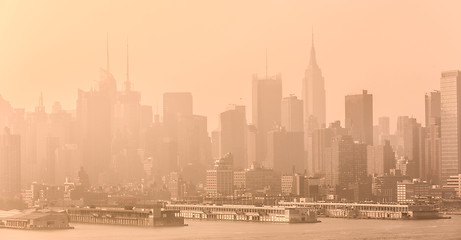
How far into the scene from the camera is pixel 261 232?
1826 inches

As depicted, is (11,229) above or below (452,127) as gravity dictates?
below

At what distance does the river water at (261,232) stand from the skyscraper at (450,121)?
3589cm

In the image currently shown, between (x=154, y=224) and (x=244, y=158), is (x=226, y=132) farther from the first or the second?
(x=154, y=224)

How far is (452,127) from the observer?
90938mm

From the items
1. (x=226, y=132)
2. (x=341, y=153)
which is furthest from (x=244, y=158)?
(x=341, y=153)

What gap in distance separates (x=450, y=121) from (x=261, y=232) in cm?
4745

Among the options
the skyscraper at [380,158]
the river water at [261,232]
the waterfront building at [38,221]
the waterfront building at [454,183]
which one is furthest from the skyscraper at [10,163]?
the waterfront building at [454,183]

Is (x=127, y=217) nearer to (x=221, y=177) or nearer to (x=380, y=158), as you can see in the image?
(x=221, y=177)

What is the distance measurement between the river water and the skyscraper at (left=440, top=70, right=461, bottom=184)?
35886 mm

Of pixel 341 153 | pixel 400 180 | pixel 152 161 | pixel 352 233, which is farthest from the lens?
pixel 152 161

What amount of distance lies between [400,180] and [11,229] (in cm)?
4045

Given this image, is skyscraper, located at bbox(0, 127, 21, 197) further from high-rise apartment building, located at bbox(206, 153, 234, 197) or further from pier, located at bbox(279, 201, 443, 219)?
pier, located at bbox(279, 201, 443, 219)

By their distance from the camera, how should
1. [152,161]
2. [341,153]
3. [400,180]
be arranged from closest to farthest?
[400,180], [341,153], [152,161]

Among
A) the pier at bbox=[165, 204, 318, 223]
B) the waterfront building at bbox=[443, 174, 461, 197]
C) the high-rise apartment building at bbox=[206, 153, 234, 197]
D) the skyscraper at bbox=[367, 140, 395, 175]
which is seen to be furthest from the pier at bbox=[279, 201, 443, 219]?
the skyscraper at bbox=[367, 140, 395, 175]
